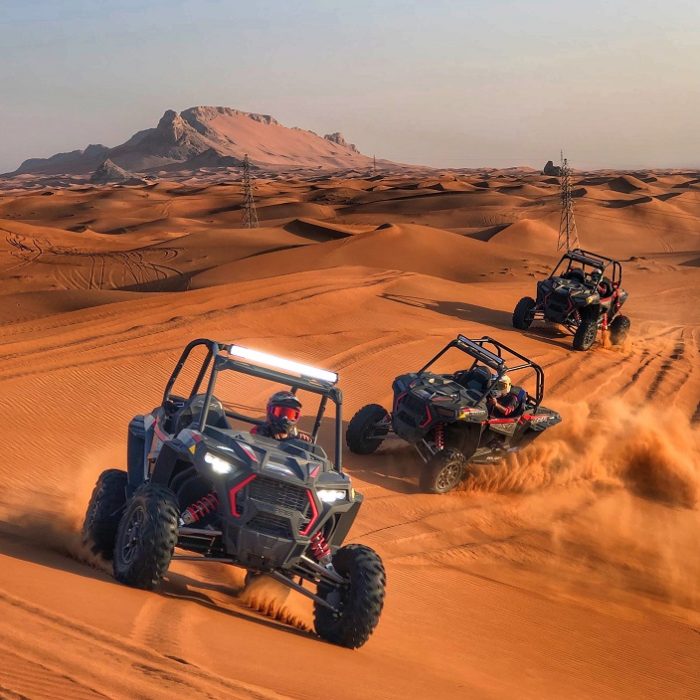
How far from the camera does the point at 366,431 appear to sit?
11828 millimetres

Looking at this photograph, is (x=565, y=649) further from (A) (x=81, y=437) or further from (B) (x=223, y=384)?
(B) (x=223, y=384)

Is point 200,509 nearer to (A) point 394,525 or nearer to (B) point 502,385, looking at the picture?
(A) point 394,525

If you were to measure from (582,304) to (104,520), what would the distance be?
15.6 meters

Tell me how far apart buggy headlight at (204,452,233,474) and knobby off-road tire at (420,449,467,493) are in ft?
16.3

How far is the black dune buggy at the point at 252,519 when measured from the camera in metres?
5.97

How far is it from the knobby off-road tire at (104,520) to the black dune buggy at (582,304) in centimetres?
1498

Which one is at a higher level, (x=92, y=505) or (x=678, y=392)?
(x=92, y=505)

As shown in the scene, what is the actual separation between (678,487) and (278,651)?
7910mm

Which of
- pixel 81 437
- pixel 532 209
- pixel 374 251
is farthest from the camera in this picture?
pixel 532 209

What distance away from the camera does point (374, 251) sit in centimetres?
3559

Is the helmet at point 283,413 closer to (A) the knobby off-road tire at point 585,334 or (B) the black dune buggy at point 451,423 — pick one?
(B) the black dune buggy at point 451,423

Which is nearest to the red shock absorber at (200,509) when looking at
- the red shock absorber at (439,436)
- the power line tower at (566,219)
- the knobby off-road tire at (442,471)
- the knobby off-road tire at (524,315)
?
the knobby off-road tire at (442,471)

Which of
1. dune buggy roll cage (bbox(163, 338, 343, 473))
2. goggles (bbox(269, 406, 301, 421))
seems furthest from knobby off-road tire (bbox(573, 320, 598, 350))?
goggles (bbox(269, 406, 301, 421))

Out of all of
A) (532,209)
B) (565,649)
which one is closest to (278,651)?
(565,649)
